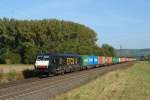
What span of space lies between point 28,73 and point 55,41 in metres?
62.5

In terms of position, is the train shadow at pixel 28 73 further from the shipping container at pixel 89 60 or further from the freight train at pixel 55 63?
the shipping container at pixel 89 60

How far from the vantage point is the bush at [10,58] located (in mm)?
90188

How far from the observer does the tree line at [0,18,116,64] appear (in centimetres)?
9181

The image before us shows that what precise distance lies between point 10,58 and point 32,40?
8.89 meters

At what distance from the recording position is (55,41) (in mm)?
103250

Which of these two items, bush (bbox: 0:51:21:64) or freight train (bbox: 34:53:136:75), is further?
bush (bbox: 0:51:21:64)

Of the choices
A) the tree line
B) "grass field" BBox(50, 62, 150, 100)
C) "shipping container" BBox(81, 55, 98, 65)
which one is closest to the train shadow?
"grass field" BBox(50, 62, 150, 100)

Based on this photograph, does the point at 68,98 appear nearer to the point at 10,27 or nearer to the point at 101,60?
the point at 101,60

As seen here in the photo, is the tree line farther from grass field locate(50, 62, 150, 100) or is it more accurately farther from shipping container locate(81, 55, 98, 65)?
grass field locate(50, 62, 150, 100)

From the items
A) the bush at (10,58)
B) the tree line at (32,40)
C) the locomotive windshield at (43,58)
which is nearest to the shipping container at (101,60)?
the tree line at (32,40)

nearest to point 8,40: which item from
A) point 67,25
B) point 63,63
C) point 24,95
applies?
point 67,25

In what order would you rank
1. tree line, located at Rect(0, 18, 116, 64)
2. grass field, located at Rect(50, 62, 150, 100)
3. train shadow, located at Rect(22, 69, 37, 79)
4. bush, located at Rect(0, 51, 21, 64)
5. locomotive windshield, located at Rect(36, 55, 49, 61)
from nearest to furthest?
1. grass field, located at Rect(50, 62, 150, 100)
2. train shadow, located at Rect(22, 69, 37, 79)
3. locomotive windshield, located at Rect(36, 55, 49, 61)
4. bush, located at Rect(0, 51, 21, 64)
5. tree line, located at Rect(0, 18, 116, 64)

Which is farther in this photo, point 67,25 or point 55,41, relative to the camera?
point 67,25

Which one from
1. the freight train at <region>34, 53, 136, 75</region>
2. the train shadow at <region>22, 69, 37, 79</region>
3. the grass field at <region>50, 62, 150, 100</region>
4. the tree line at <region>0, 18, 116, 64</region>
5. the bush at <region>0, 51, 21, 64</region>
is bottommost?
the grass field at <region>50, 62, 150, 100</region>
